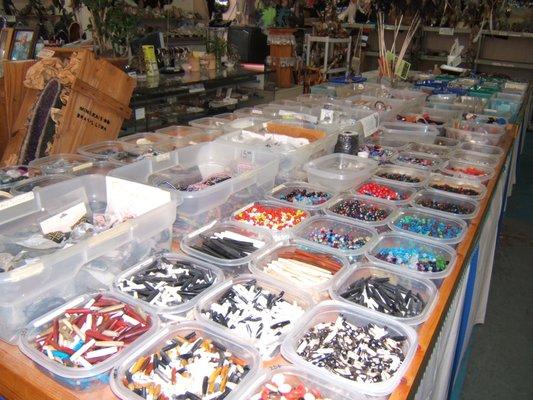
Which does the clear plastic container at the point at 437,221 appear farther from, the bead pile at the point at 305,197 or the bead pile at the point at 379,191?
the bead pile at the point at 305,197

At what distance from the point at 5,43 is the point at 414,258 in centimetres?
302

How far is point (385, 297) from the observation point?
44.3 inches

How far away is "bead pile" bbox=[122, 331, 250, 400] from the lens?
0.84 metres

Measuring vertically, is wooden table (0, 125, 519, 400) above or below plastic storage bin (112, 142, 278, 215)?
below

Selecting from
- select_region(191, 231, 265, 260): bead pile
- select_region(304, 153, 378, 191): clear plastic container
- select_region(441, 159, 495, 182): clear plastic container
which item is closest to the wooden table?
select_region(191, 231, 265, 260): bead pile

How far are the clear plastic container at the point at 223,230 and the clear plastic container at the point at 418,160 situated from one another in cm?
94

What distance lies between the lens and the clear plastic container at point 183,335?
2.66 ft

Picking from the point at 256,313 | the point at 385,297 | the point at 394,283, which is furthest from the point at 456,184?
the point at 256,313

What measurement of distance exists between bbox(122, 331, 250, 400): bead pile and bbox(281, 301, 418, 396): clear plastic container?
11 centimetres

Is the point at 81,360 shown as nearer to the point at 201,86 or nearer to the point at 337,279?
the point at 337,279

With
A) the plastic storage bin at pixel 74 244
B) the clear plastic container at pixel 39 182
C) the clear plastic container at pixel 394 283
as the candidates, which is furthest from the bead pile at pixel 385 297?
the clear plastic container at pixel 39 182

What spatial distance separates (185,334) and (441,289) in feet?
2.22

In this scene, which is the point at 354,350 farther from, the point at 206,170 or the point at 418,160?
the point at 418,160

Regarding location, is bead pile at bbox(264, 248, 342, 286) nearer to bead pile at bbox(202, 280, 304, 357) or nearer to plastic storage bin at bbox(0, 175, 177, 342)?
bead pile at bbox(202, 280, 304, 357)
